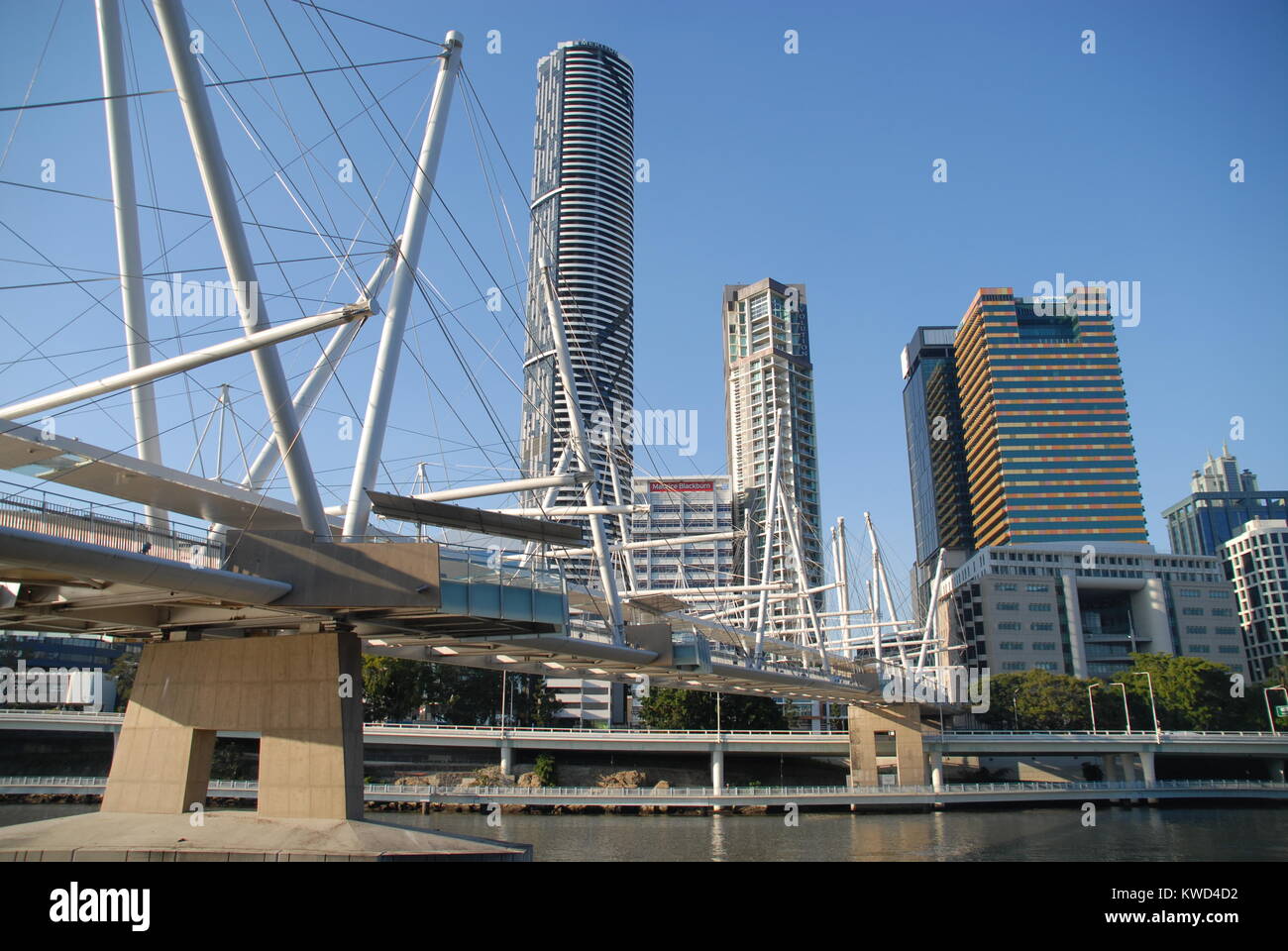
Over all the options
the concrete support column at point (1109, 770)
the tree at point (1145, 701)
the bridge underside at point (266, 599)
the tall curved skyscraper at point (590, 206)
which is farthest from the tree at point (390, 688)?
the tall curved skyscraper at point (590, 206)

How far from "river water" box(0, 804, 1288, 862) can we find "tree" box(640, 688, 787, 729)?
64.2 ft

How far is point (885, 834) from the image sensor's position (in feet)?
162

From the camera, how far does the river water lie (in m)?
39.8

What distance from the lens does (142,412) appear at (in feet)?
77.7

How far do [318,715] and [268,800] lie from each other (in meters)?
2.51

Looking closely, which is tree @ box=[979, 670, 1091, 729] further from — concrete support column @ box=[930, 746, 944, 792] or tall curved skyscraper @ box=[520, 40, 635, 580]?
tall curved skyscraper @ box=[520, 40, 635, 580]

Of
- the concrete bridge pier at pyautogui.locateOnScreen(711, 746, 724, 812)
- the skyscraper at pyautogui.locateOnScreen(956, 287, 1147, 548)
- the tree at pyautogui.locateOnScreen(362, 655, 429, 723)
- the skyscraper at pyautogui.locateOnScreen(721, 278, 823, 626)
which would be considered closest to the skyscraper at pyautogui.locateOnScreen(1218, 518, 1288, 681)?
the skyscraper at pyautogui.locateOnScreen(956, 287, 1147, 548)

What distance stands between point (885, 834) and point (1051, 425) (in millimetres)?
111696

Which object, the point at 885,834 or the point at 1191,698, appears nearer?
the point at 885,834

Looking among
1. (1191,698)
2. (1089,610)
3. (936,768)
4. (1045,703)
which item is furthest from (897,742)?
(1089,610)

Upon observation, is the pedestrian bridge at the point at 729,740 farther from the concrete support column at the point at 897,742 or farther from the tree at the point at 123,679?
the tree at the point at 123,679

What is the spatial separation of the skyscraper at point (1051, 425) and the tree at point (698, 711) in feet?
238

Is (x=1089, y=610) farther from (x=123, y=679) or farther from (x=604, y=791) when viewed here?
(x=123, y=679)
